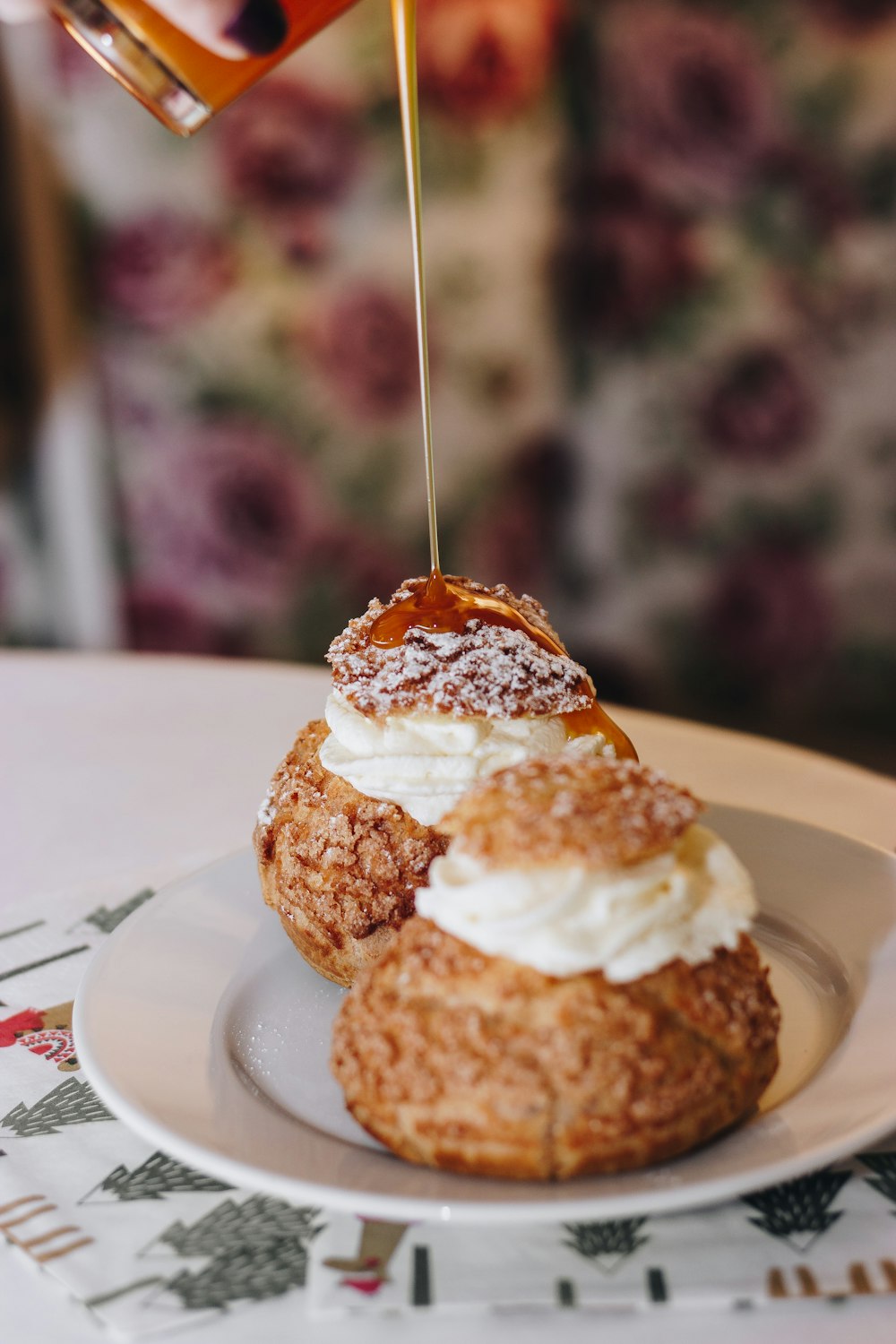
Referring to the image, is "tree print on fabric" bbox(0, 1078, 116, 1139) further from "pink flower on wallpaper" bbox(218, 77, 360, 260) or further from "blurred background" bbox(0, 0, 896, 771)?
"pink flower on wallpaper" bbox(218, 77, 360, 260)

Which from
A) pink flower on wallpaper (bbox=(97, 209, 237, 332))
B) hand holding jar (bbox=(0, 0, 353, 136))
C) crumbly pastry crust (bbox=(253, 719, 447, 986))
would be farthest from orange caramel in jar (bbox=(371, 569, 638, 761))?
pink flower on wallpaper (bbox=(97, 209, 237, 332))

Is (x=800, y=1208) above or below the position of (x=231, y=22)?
below

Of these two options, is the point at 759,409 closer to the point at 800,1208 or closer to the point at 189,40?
the point at 189,40

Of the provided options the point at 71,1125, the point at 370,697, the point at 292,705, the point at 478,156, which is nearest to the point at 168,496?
the point at 478,156

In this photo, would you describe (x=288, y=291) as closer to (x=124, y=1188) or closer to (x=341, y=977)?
(x=341, y=977)

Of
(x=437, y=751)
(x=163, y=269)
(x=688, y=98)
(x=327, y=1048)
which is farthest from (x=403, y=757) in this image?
(x=688, y=98)
